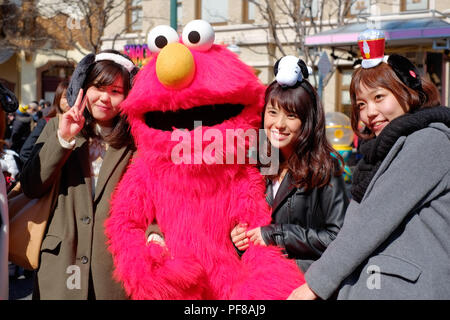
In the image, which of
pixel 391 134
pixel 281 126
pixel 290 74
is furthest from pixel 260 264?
pixel 290 74

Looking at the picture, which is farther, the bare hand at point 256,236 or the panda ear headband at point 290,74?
the panda ear headband at point 290,74

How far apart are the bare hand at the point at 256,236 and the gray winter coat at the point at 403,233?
337 mm

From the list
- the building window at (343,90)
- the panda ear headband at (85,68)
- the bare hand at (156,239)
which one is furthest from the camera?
the building window at (343,90)

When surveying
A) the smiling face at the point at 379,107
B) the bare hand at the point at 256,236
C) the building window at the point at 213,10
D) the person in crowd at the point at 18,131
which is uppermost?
the building window at the point at 213,10

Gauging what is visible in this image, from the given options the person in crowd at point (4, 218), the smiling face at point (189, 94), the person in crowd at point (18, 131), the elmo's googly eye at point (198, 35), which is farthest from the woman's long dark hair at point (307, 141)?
the person in crowd at point (18, 131)

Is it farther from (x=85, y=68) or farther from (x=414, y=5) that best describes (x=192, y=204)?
(x=414, y=5)

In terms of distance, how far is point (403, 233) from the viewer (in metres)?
1.69

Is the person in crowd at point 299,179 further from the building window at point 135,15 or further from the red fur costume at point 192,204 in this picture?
the building window at point 135,15

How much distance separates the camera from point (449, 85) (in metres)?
12.6

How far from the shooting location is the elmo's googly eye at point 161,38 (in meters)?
2.06

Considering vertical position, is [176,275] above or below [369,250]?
below
